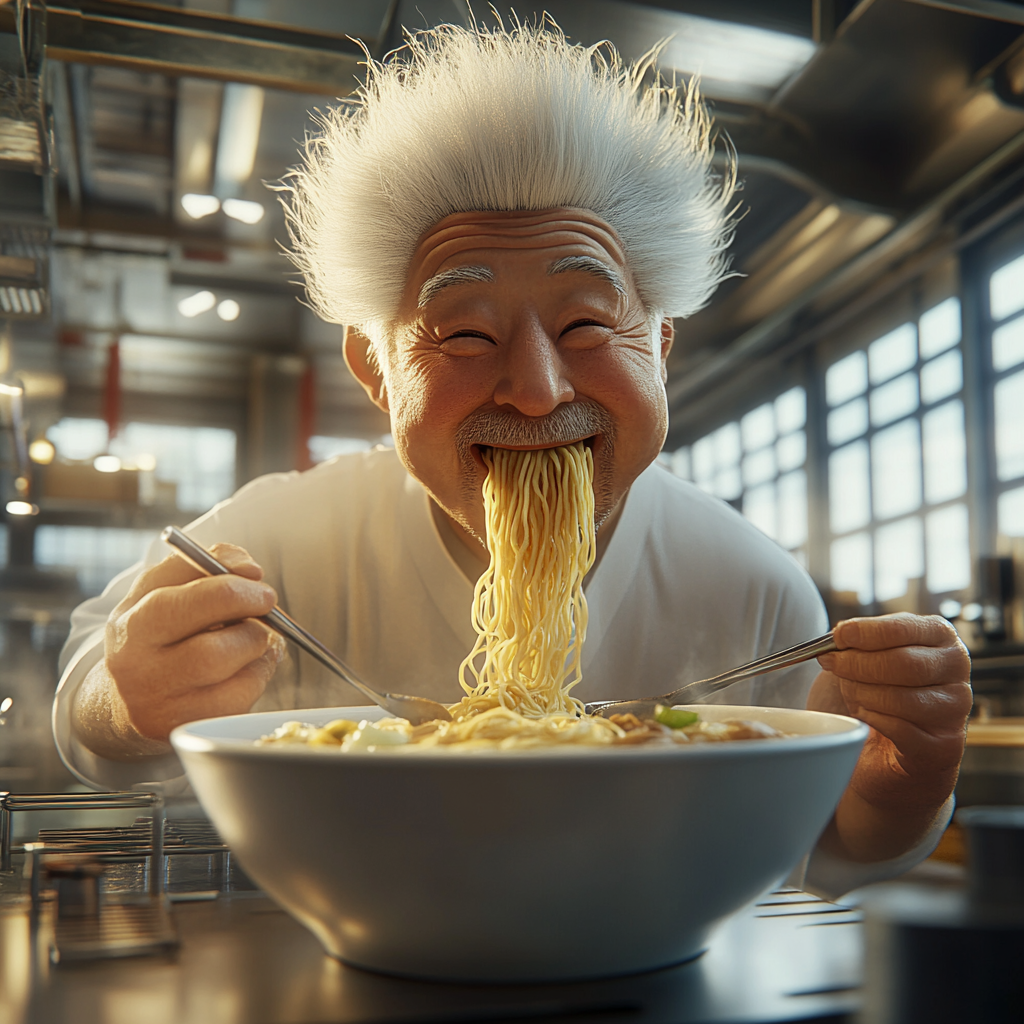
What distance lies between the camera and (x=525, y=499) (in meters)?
1.13

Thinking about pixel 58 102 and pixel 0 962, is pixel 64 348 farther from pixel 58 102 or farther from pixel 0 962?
pixel 0 962

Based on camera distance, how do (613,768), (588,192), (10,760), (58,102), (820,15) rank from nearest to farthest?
1. (613,768)
2. (588,192)
3. (820,15)
4. (58,102)
5. (10,760)

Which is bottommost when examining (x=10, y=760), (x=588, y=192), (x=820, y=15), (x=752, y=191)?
(x=10, y=760)

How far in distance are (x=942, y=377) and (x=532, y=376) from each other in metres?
5.19

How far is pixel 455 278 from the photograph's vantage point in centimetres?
102

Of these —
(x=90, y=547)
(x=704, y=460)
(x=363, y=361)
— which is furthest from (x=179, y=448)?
(x=363, y=361)

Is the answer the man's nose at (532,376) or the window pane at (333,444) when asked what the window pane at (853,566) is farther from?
the man's nose at (532,376)

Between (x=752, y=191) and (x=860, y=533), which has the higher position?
(x=752, y=191)

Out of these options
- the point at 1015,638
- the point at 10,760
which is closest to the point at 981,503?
the point at 1015,638

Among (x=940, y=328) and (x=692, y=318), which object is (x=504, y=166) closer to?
(x=940, y=328)

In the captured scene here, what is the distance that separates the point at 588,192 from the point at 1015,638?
4613 mm

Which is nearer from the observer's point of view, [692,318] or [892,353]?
[892,353]

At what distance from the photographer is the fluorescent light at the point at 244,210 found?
5398mm

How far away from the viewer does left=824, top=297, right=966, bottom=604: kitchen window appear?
215 inches
